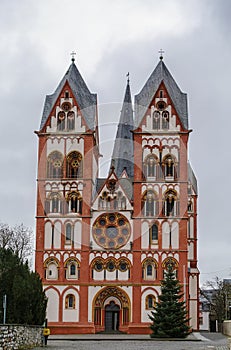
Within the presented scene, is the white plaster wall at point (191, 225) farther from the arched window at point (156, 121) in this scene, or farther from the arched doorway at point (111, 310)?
the arched doorway at point (111, 310)

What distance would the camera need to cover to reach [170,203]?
63344 millimetres

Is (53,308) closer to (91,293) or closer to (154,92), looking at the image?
(91,293)

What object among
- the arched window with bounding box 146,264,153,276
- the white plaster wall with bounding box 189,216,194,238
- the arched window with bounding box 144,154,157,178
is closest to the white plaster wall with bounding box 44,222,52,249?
the arched window with bounding box 146,264,153,276

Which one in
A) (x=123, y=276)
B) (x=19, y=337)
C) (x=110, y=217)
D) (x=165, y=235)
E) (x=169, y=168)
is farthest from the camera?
(x=169, y=168)

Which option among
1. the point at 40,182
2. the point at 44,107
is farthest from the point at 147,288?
the point at 44,107

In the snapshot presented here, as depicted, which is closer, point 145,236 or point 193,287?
point 145,236

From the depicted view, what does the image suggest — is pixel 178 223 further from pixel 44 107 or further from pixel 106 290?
pixel 44 107

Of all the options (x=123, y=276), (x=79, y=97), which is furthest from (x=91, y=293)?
(x=79, y=97)

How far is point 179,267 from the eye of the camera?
61.5 meters

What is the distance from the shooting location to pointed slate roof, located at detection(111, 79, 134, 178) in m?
72.0

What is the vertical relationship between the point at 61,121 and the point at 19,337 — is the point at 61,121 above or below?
above

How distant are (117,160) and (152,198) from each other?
10.7 meters

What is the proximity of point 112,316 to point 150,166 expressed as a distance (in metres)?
13.6

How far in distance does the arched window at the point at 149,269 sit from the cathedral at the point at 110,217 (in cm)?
9
